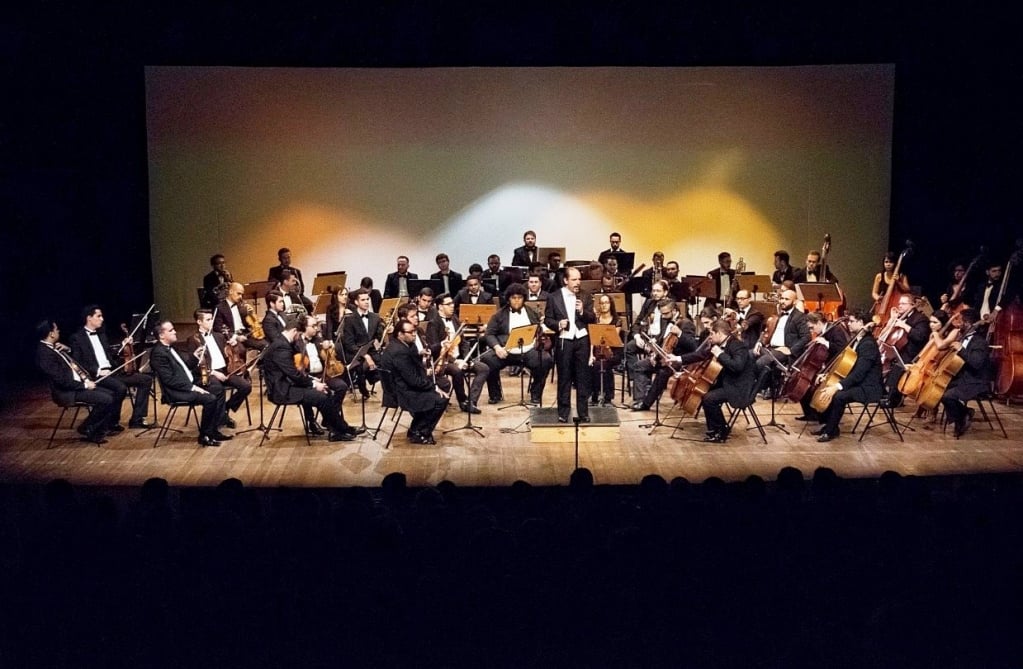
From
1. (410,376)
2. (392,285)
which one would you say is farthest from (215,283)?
(410,376)

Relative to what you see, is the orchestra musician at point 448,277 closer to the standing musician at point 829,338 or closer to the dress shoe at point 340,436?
the dress shoe at point 340,436

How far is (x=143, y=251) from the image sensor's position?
14984mm

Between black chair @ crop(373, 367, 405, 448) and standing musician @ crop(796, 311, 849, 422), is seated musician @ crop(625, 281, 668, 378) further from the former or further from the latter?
black chair @ crop(373, 367, 405, 448)

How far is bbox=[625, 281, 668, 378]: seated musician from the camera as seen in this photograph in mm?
10570

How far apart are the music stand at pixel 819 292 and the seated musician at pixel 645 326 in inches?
65.3

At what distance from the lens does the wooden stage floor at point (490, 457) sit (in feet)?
27.8

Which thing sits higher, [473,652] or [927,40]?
[927,40]

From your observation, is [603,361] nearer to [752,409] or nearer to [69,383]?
[752,409]

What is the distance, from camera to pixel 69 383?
30.2 ft

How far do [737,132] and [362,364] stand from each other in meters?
7.16

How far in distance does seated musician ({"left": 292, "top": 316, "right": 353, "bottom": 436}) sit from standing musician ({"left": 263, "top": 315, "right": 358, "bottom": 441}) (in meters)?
0.05

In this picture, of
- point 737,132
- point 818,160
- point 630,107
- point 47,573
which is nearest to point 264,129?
point 630,107

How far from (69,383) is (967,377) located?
7.68 meters

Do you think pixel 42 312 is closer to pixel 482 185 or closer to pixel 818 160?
pixel 482 185
